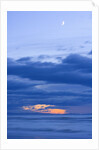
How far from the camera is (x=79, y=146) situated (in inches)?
74.4

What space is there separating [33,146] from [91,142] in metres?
0.52

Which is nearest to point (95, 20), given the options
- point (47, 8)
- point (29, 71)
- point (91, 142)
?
point (47, 8)

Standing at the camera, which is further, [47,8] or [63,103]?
[63,103]

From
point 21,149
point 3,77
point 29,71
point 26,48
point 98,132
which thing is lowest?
point 21,149

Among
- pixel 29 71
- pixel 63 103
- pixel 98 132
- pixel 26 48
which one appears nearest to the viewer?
pixel 98 132

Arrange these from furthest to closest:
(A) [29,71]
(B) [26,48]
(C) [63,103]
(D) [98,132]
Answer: (A) [29,71]
(C) [63,103]
(B) [26,48]
(D) [98,132]

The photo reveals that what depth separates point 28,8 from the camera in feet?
6.26

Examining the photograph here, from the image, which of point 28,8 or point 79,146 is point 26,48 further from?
point 79,146

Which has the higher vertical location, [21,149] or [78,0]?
[78,0]

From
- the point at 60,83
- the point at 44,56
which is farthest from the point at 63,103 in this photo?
the point at 44,56

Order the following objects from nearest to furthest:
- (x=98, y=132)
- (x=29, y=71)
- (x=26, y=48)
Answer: (x=98, y=132)
(x=26, y=48)
(x=29, y=71)

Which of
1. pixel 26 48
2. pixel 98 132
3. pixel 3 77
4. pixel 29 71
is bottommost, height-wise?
pixel 98 132

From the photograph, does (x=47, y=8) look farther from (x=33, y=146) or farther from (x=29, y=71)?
(x=29, y=71)

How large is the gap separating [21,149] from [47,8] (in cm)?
128
